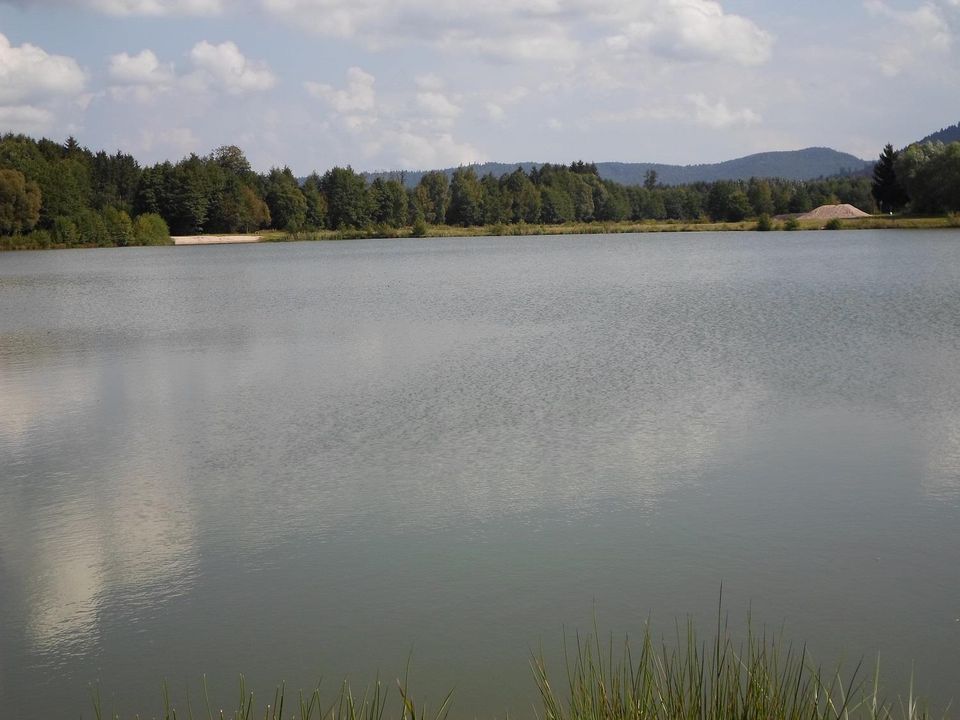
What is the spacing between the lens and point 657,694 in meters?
3.84

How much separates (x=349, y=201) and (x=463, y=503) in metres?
92.6

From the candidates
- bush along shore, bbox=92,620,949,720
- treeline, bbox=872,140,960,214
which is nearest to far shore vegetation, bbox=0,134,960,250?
treeline, bbox=872,140,960,214

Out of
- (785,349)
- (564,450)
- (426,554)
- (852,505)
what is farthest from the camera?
(785,349)

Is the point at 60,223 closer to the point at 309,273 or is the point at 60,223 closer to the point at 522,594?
the point at 309,273

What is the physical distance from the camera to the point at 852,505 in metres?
6.70

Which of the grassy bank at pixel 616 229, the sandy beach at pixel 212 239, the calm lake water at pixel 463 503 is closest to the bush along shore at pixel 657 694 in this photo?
the calm lake water at pixel 463 503

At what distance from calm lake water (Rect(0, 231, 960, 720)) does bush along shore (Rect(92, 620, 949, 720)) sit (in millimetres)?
146

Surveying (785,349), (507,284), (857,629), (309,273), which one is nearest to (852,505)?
(857,629)

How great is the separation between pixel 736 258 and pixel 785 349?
25.6 m

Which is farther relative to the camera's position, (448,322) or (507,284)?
(507,284)

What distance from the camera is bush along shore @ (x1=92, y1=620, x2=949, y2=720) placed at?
3.29 metres

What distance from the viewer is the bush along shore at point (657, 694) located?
129 inches

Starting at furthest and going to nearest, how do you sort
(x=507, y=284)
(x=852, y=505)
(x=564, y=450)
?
1. (x=507, y=284)
2. (x=564, y=450)
3. (x=852, y=505)

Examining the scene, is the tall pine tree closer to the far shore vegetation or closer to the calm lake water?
the far shore vegetation
